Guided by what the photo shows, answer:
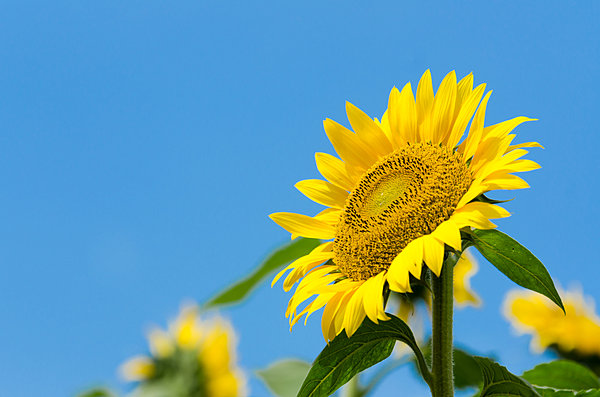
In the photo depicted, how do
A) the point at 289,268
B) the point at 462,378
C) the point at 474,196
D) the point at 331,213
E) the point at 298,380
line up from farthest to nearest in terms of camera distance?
1. the point at 462,378
2. the point at 298,380
3. the point at 331,213
4. the point at 289,268
5. the point at 474,196

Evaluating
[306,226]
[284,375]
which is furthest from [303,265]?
[284,375]

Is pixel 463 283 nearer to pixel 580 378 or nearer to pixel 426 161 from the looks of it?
pixel 580 378

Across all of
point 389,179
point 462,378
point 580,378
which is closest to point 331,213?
point 389,179

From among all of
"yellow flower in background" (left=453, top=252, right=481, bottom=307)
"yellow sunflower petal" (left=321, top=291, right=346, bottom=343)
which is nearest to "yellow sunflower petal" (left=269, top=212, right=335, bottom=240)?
"yellow sunflower petal" (left=321, top=291, right=346, bottom=343)

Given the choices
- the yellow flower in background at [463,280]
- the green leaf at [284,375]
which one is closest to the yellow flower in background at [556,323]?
the yellow flower in background at [463,280]

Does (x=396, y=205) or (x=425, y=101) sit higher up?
(x=425, y=101)

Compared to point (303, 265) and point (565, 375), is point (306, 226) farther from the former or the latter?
point (565, 375)
